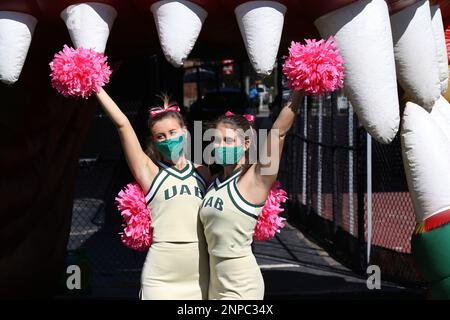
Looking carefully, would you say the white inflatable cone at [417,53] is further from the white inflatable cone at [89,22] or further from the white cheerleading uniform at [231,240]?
the white inflatable cone at [89,22]

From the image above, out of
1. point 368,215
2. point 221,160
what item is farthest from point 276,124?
point 368,215

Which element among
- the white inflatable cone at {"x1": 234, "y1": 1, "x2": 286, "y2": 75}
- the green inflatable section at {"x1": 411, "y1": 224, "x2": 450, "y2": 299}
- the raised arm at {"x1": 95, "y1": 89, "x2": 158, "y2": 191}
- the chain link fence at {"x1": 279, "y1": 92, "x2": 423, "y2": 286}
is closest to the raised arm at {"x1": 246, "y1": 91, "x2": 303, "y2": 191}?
the white inflatable cone at {"x1": 234, "y1": 1, "x2": 286, "y2": 75}

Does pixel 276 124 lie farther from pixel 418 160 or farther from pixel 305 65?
pixel 418 160

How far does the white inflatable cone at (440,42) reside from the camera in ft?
9.11

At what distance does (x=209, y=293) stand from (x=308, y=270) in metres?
2.79

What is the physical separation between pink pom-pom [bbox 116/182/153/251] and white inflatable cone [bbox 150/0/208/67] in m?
0.65

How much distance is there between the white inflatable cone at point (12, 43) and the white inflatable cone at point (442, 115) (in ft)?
5.32

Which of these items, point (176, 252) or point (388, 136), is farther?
point (176, 252)

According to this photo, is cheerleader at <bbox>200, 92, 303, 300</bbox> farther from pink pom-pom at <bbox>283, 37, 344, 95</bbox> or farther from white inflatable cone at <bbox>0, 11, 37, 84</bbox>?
white inflatable cone at <bbox>0, 11, 37, 84</bbox>

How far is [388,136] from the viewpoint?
2.43 meters

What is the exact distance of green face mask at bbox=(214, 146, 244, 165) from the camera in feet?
8.60

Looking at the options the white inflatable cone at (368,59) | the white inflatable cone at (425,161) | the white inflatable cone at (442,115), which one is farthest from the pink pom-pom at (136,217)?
the white inflatable cone at (442,115)

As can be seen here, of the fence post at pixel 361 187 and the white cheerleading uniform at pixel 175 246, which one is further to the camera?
the fence post at pixel 361 187

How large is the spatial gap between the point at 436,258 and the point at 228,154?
895 millimetres
